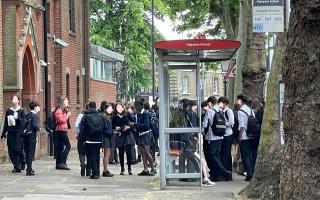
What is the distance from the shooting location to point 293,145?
298 inches

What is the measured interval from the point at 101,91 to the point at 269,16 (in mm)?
31857

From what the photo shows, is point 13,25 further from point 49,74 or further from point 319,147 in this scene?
point 319,147

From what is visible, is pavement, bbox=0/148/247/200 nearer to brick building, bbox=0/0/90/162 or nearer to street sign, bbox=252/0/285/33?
street sign, bbox=252/0/285/33

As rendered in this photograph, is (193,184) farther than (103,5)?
No

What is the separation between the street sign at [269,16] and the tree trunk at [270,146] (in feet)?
6.97

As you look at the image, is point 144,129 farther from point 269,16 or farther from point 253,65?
point 269,16

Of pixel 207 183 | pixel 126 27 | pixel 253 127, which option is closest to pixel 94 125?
pixel 207 183

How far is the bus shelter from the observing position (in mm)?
15461

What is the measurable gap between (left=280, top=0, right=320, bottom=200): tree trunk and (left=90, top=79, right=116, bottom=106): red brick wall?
31614 millimetres

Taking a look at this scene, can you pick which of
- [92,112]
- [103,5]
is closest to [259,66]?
[92,112]

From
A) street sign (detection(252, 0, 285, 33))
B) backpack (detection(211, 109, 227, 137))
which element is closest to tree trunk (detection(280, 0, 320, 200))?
street sign (detection(252, 0, 285, 33))

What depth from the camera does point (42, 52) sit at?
27.8 meters

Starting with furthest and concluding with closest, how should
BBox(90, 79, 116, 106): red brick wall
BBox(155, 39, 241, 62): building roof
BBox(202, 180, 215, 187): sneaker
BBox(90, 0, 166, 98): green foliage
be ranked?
BBox(90, 0, 166, 98): green foliage
BBox(90, 79, 116, 106): red brick wall
BBox(202, 180, 215, 187): sneaker
BBox(155, 39, 241, 62): building roof

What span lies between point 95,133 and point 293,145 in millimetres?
10638
